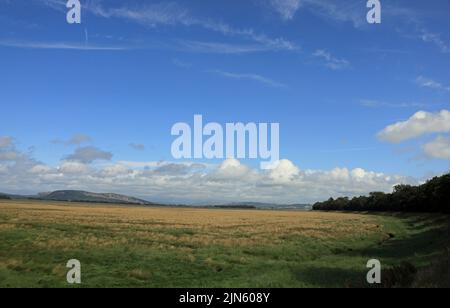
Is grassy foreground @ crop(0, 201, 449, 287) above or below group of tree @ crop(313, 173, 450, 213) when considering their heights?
below

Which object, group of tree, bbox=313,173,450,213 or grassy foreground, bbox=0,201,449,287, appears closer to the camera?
grassy foreground, bbox=0,201,449,287

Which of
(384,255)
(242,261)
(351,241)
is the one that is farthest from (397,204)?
(242,261)

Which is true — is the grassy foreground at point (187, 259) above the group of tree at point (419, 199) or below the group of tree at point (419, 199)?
below

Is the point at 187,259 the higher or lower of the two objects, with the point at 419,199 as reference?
lower

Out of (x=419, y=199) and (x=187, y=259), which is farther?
(x=419, y=199)

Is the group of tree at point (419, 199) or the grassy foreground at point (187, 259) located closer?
the grassy foreground at point (187, 259)

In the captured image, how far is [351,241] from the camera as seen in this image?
189 feet

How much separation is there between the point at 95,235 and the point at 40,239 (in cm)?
815

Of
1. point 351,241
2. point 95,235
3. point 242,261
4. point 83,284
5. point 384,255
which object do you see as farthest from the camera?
point 351,241

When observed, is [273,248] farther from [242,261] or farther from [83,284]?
[83,284]

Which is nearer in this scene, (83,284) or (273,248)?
(83,284)
